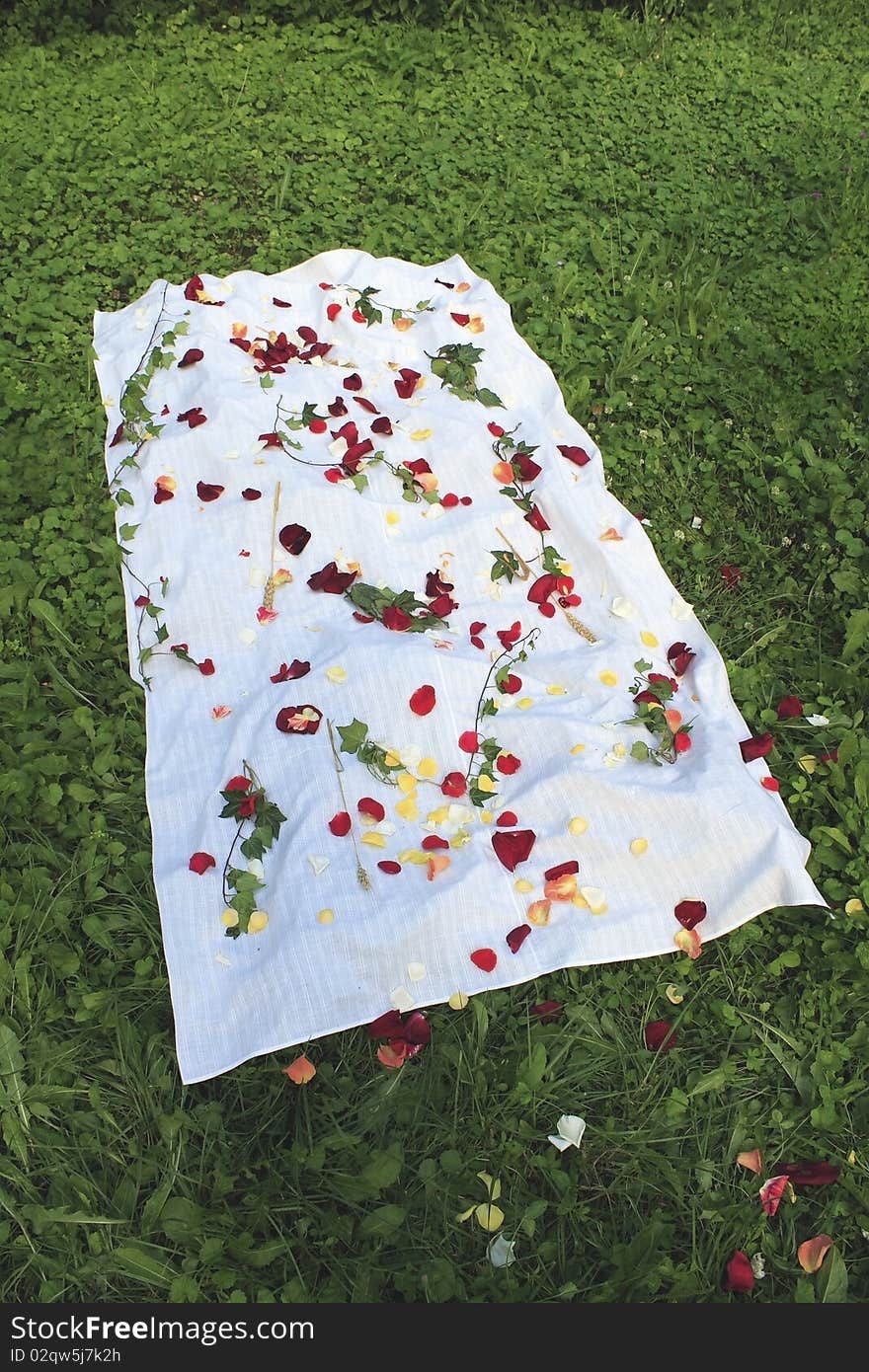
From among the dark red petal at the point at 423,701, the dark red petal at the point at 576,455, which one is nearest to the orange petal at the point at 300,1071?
the dark red petal at the point at 423,701

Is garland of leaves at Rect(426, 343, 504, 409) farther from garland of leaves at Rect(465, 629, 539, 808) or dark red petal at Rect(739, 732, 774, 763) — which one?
dark red petal at Rect(739, 732, 774, 763)

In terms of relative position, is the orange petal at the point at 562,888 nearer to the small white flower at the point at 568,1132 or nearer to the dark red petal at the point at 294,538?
the small white flower at the point at 568,1132

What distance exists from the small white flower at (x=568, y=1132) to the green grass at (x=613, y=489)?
0.04 metres

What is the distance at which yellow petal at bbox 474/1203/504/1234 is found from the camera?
203 cm

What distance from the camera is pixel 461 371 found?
357 centimetres

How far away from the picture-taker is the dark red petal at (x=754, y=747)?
8.63 feet

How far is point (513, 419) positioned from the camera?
3.55m

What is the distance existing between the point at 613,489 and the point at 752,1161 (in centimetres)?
216

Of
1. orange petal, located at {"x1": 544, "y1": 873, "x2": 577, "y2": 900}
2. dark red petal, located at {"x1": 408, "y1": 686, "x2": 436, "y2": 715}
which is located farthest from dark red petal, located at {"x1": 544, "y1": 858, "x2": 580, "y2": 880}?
dark red petal, located at {"x1": 408, "y1": 686, "x2": 436, "y2": 715}

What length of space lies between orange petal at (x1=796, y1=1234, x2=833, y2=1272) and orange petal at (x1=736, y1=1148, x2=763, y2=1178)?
5.9 inches

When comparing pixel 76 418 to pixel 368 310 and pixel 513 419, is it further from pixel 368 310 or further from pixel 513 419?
pixel 513 419

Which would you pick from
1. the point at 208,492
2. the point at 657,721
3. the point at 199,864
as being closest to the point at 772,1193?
the point at 657,721

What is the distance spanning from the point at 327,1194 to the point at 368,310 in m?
2.96

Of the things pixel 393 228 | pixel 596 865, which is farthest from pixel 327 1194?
pixel 393 228
